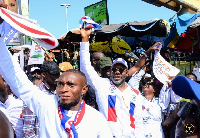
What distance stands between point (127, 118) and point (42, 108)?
52.2 inches

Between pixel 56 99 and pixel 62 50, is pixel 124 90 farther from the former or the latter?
pixel 62 50

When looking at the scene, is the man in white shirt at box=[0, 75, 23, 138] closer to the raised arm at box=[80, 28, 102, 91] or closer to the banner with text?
the raised arm at box=[80, 28, 102, 91]

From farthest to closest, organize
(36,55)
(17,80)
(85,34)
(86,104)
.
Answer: (36,55) < (85,34) < (86,104) < (17,80)

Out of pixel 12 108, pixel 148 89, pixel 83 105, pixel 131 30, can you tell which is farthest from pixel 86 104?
pixel 131 30

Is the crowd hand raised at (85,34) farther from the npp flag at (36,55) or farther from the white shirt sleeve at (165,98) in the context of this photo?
the npp flag at (36,55)

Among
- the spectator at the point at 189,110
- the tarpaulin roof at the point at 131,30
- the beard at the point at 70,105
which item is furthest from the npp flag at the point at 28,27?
the tarpaulin roof at the point at 131,30

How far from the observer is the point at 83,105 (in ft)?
7.47

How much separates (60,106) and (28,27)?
76 centimetres

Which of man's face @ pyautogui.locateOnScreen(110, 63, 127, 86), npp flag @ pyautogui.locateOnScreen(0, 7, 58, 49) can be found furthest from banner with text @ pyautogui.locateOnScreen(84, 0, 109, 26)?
npp flag @ pyautogui.locateOnScreen(0, 7, 58, 49)

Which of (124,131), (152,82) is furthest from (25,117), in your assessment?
(152,82)

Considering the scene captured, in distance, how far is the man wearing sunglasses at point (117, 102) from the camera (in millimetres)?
3033

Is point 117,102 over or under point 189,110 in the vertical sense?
under

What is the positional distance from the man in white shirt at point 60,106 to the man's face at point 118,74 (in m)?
1.13

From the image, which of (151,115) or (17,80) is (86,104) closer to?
(17,80)
